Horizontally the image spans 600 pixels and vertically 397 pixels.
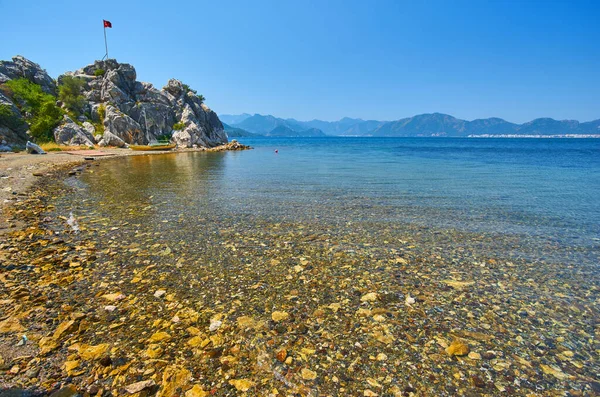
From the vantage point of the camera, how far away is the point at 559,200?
17.9m

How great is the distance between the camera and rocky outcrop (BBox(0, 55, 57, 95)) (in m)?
81.1

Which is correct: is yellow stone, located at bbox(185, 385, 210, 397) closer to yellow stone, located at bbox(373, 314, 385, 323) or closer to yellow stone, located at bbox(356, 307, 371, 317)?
yellow stone, located at bbox(356, 307, 371, 317)

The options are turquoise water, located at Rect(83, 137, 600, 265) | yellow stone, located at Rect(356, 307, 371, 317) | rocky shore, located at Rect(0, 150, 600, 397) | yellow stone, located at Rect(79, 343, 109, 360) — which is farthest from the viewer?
turquoise water, located at Rect(83, 137, 600, 265)

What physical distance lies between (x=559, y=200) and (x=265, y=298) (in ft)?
69.7

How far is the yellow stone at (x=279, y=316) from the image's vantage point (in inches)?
222

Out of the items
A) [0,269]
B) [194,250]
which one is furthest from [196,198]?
[0,269]

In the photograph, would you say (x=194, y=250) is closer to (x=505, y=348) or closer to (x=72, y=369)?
(x=72, y=369)

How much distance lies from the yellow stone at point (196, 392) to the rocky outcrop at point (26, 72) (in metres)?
113

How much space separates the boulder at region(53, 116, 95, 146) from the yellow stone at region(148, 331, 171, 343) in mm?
82934

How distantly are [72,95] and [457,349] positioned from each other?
119m

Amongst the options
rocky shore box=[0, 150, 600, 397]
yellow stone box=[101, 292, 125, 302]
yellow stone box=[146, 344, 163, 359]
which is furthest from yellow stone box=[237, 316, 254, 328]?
yellow stone box=[101, 292, 125, 302]

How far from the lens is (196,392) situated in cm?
391

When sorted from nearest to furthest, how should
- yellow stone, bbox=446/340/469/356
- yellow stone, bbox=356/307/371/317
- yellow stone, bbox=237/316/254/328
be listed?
1. yellow stone, bbox=446/340/469/356
2. yellow stone, bbox=237/316/254/328
3. yellow stone, bbox=356/307/371/317

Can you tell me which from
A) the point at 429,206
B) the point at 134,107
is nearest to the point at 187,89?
the point at 134,107
